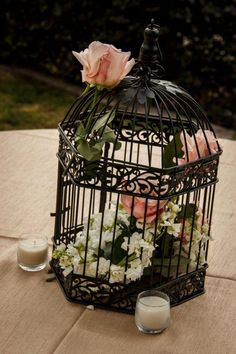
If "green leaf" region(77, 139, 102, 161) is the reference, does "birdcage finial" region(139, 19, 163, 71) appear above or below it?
above

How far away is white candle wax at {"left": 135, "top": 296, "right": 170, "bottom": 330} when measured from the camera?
6.93 ft

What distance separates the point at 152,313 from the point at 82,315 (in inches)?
7.8

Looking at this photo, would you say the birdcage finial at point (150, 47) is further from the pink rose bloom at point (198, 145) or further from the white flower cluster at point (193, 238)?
the white flower cluster at point (193, 238)

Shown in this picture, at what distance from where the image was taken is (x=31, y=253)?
7.87 ft

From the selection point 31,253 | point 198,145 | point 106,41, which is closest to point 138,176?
point 198,145

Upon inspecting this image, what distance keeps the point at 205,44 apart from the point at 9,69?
1.71 m

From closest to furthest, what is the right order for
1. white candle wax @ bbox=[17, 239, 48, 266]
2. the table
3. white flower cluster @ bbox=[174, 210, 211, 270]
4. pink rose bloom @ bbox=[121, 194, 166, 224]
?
the table → pink rose bloom @ bbox=[121, 194, 166, 224] → white flower cluster @ bbox=[174, 210, 211, 270] → white candle wax @ bbox=[17, 239, 48, 266]

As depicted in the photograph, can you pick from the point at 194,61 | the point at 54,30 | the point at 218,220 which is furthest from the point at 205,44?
the point at 218,220

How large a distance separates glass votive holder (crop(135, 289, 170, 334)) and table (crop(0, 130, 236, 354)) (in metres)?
0.02

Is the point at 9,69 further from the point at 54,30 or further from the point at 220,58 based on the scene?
the point at 220,58

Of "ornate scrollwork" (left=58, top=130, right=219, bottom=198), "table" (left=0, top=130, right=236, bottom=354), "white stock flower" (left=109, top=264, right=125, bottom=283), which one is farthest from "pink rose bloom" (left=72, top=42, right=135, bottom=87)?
"table" (left=0, top=130, right=236, bottom=354)

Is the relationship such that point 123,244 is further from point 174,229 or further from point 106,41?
point 106,41

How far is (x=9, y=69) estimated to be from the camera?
6891 millimetres

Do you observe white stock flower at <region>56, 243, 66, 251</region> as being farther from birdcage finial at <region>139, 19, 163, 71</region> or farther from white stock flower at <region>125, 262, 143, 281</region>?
birdcage finial at <region>139, 19, 163, 71</region>
